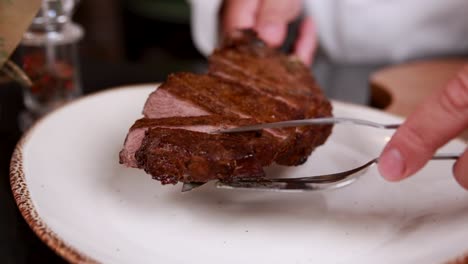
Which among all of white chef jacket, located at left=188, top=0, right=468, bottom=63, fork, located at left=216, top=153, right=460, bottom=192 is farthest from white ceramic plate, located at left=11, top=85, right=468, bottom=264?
white chef jacket, located at left=188, top=0, right=468, bottom=63

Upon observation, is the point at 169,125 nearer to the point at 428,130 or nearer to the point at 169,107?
the point at 169,107

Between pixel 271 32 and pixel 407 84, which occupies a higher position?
pixel 271 32

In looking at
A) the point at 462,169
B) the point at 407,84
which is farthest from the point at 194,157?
the point at 407,84

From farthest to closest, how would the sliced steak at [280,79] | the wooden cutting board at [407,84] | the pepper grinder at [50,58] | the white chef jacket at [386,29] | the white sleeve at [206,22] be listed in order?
the white chef jacket at [386,29], the white sleeve at [206,22], the wooden cutting board at [407,84], the pepper grinder at [50,58], the sliced steak at [280,79]

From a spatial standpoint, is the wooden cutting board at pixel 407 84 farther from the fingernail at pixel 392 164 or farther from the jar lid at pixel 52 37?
the jar lid at pixel 52 37

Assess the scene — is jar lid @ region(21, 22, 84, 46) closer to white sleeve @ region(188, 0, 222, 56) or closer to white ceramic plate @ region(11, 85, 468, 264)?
white ceramic plate @ region(11, 85, 468, 264)

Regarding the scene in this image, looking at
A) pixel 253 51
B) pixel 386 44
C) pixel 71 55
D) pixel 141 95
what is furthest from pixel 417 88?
pixel 71 55

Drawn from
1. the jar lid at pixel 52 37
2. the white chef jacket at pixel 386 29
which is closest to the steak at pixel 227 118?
the jar lid at pixel 52 37
